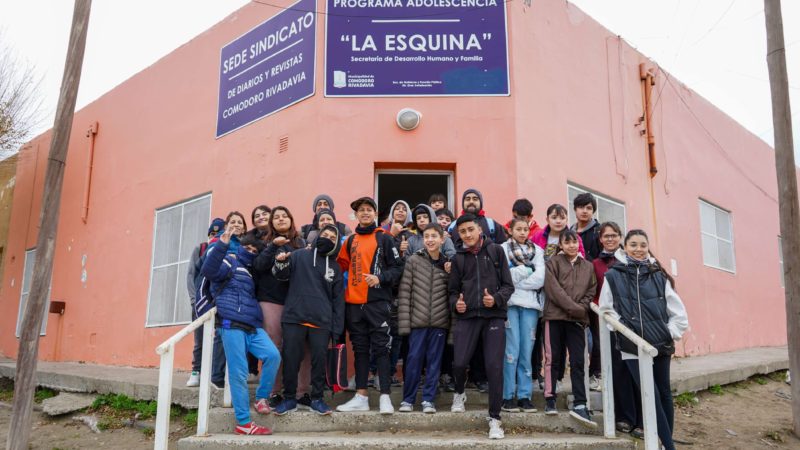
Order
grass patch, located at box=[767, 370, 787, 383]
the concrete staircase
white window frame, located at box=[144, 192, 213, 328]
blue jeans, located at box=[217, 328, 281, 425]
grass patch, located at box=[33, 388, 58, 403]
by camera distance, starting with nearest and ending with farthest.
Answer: the concrete staircase
blue jeans, located at box=[217, 328, 281, 425]
grass patch, located at box=[767, 370, 787, 383]
grass patch, located at box=[33, 388, 58, 403]
white window frame, located at box=[144, 192, 213, 328]

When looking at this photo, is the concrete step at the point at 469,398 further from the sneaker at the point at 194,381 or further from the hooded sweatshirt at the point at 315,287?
the sneaker at the point at 194,381

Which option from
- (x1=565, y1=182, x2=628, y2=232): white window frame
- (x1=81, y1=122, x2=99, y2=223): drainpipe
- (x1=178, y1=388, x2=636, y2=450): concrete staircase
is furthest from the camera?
(x1=81, y1=122, x2=99, y2=223): drainpipe

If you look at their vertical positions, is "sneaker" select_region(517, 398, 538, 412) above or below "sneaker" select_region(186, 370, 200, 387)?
below

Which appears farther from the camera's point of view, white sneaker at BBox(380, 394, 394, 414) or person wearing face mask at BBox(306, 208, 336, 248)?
person wearing face mask at BBox(306, 208, 336, 248)

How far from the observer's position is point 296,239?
5.33 meters

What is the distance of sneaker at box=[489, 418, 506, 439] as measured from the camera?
450 centimetres

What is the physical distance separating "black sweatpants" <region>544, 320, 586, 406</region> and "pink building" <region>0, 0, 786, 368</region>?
1885mm

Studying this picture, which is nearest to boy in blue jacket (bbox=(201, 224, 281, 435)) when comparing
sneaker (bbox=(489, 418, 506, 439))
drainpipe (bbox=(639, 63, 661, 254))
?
sneaker (bbox=(489, 418, 506, 439))

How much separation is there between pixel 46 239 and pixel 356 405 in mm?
3311

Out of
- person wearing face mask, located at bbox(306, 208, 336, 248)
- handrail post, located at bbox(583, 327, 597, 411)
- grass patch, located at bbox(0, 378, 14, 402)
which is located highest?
person wearing face mask, located at bbox(306, 208, 336, 248)

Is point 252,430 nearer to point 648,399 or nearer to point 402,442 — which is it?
point 402,442

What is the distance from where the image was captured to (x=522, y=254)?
518cm

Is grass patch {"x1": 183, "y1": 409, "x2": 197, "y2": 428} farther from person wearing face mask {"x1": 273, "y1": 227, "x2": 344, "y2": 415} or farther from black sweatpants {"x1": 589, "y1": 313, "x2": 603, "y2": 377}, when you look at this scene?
black sweatpants {"x1": 589, "y1": 313, "x2": 603, "y2": 377}

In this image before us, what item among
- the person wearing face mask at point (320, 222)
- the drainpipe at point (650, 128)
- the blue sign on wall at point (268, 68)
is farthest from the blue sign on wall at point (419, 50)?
the drainpipe at point (650, 128)
